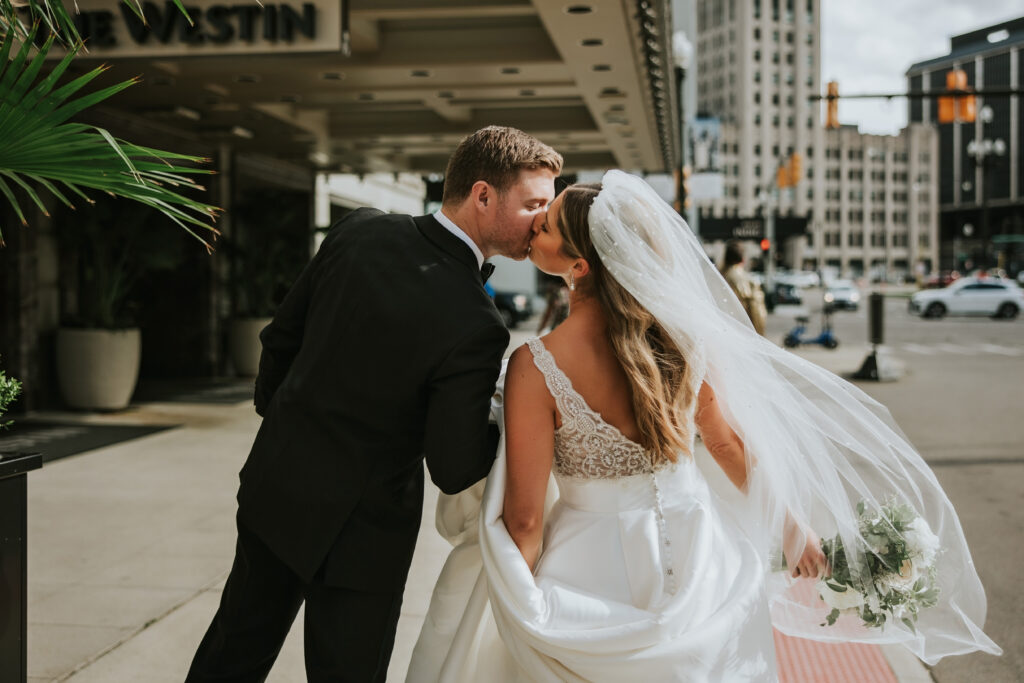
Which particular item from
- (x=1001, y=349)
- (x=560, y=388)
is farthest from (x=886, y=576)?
(x=1001, y=349)

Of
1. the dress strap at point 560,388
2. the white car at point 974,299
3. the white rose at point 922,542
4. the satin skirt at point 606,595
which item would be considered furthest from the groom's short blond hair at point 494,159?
the white car at point 974,299

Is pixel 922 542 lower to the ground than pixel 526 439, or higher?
lower

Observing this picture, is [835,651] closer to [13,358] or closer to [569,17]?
A: [569,17]

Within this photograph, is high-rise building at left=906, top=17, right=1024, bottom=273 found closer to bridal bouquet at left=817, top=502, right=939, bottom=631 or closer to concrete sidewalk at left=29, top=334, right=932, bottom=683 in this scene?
concrete sidewalk at left=29, top=334, right=932, bottom=683

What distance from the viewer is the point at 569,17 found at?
8523mm

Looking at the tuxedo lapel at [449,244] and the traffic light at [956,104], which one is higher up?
the traffic light at [956,104]

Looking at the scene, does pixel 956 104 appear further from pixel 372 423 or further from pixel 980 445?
pixel 372 423

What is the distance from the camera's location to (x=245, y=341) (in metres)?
14.6

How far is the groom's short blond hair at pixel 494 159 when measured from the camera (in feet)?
7.73

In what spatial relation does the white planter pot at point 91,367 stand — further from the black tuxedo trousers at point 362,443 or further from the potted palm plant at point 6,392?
the black tuxedo trousers at point 362,443

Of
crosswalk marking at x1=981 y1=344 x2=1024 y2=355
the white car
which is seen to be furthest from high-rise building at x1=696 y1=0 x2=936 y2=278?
crosswalk marking at x1=981 y1=344 x2=1024 y2=355

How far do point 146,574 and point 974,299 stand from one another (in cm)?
3868

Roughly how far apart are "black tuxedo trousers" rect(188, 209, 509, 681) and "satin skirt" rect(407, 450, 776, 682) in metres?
0.21

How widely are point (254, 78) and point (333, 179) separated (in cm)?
975
